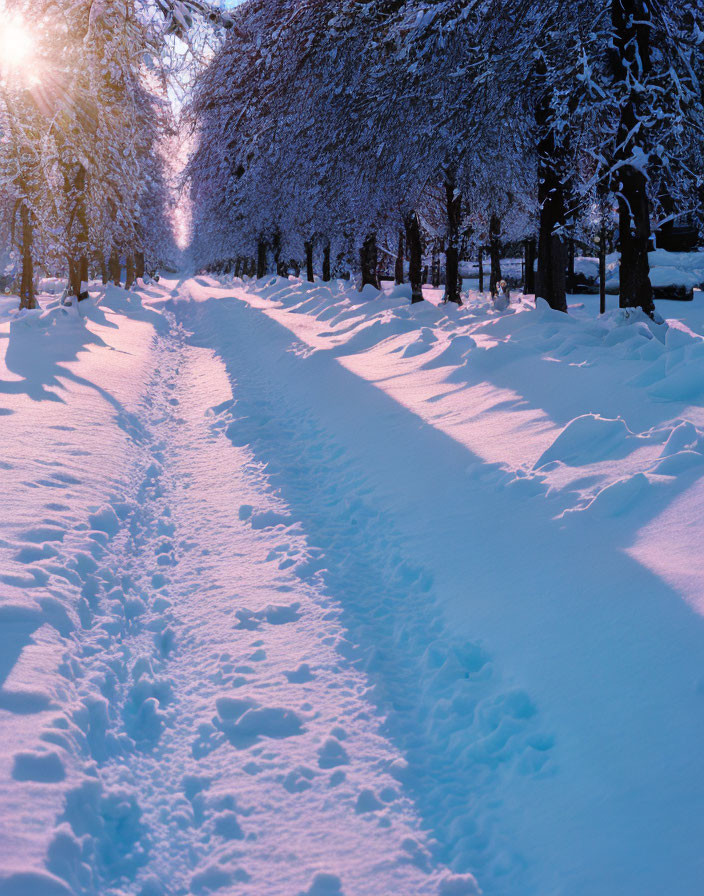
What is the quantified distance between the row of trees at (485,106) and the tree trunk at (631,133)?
23 mm

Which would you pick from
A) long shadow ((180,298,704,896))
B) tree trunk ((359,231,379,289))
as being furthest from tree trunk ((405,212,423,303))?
long shadow ((180,298,704,896))

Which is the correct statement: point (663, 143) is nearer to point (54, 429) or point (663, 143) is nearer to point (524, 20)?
point (524, 20)

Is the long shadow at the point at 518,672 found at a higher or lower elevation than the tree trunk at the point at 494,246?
lower

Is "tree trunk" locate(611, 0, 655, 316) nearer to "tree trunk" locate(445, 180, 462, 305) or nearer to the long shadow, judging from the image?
the long shadow

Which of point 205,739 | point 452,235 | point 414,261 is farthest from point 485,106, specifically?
point 205,739

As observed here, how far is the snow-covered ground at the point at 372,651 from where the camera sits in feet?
8.34

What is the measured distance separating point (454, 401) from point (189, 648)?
5.02m

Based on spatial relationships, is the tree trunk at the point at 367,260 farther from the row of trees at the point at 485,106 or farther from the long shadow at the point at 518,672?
the long shadow at the point at 518,672

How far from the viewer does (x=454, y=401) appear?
8.14 metres

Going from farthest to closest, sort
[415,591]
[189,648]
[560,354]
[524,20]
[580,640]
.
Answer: [524,20] → [560,354] → [415,591] → [189,648] → [580,640]

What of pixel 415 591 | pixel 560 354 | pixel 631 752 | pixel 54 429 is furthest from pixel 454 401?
pixel 631 752

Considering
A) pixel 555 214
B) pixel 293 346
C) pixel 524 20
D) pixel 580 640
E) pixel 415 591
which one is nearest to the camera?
pixel 580 640

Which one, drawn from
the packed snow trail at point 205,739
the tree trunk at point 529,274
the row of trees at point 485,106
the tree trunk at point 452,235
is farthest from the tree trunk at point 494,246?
the packed snow trail at point 205,739

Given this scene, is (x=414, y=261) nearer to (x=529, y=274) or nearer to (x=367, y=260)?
(x=367, y=260)
